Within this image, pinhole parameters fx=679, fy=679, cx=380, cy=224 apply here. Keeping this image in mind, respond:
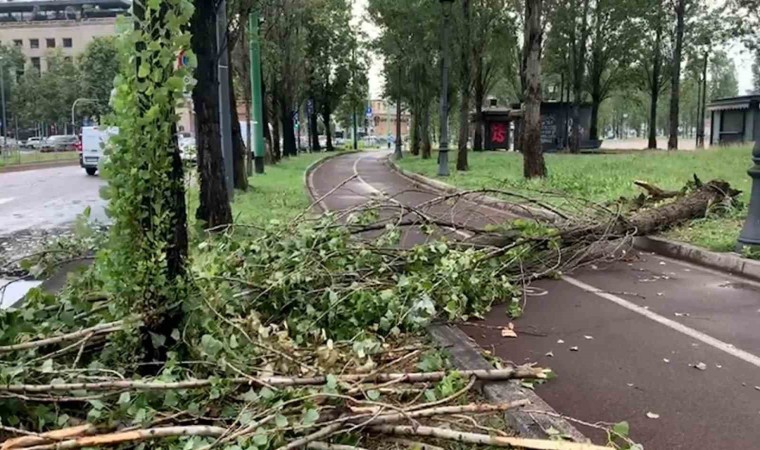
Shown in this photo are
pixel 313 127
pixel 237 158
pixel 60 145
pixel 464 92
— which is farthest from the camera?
pixel 60 145

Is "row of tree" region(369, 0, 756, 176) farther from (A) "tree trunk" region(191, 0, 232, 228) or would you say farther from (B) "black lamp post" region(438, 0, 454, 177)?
(A) "tree trunk" region(191, 0, 232, 228)

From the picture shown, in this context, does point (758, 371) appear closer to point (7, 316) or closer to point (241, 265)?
point (241, 265)

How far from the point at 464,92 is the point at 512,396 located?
24325 mm

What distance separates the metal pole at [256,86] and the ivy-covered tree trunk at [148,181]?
16.1m

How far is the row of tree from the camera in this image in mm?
29812

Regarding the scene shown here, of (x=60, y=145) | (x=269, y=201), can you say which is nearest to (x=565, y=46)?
(x=269, y=201)

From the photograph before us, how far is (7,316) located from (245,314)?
1591 mm

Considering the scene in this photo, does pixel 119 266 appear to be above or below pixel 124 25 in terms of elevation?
below

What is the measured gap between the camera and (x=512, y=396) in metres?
4.03

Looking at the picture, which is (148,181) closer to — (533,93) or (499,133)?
(533,93)

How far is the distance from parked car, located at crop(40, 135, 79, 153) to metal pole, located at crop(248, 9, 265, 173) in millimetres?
42844

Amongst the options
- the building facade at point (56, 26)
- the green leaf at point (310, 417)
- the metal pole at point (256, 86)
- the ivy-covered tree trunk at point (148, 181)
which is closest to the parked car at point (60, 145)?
the building facade at point (56, 26)

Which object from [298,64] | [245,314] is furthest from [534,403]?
[298,64]

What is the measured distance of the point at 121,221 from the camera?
3752 mm
